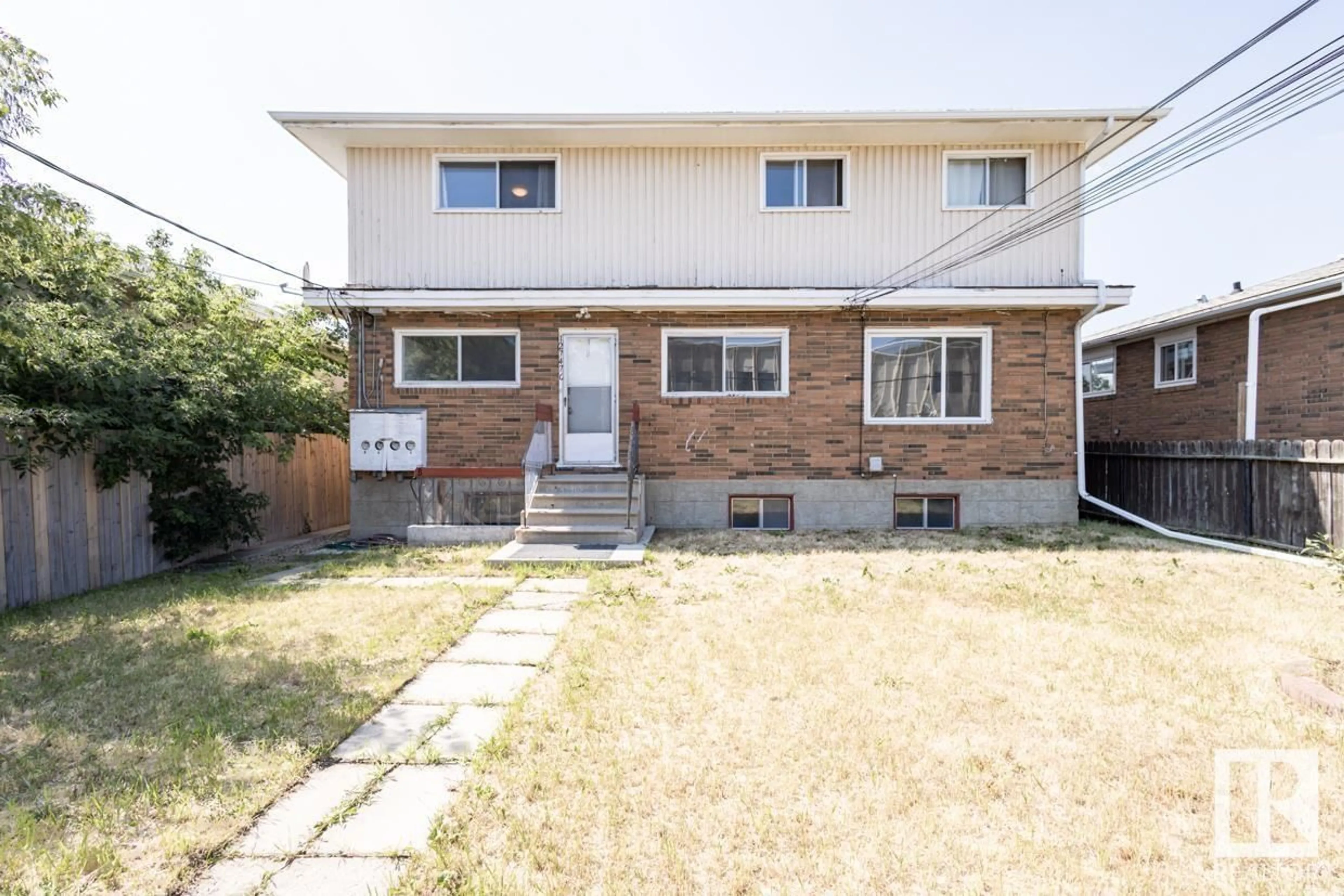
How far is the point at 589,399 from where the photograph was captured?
10.3 m

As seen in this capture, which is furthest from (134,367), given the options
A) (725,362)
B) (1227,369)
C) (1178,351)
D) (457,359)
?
(1178,351)

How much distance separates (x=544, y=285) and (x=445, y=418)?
2.50m

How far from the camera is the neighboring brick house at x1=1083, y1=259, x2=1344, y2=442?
10.7 meters

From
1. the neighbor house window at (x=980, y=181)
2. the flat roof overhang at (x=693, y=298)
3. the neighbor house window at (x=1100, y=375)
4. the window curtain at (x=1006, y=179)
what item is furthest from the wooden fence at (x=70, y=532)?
the neighbor house window at (x=1100, y=375)

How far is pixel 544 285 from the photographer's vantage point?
1023 centimetres

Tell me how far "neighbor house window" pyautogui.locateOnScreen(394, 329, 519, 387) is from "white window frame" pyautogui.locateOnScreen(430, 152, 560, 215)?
72.8 inches

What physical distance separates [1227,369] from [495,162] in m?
13.5

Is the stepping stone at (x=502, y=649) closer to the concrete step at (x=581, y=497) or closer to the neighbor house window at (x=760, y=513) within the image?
the concrete step at (x=581, y=497)

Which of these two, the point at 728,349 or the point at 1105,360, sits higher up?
the point at 1105,360

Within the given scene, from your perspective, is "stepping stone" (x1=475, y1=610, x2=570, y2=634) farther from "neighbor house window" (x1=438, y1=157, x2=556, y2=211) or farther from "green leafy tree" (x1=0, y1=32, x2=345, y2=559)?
"neighbor house window" (x1=438, y1=157, x2=556, y2=211)

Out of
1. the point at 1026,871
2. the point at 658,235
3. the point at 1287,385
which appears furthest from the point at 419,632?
the point at 1287,385

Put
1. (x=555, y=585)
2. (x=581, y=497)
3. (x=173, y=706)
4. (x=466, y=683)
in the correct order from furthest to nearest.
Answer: (x=581, y=497) → (x=555, y=585) → (x=466, y=683) → (x=173, y=706)

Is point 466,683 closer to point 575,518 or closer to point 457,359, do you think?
point 575,518
